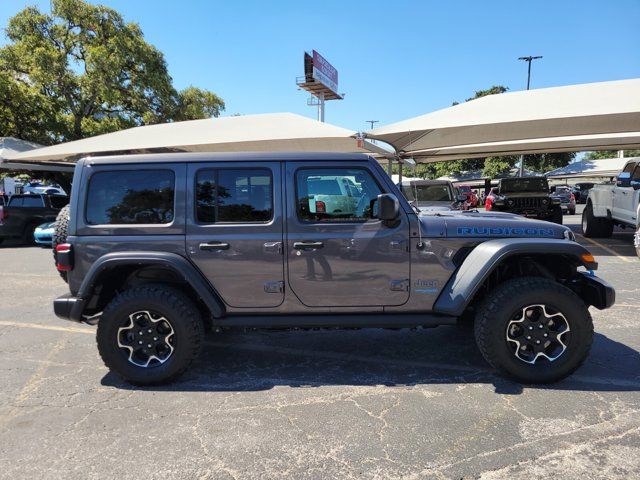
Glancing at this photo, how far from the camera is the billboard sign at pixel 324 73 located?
4538 centimetres

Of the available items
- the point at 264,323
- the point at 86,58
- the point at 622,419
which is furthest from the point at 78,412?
the point at 86,58

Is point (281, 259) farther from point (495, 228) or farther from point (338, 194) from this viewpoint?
point (495, 228)

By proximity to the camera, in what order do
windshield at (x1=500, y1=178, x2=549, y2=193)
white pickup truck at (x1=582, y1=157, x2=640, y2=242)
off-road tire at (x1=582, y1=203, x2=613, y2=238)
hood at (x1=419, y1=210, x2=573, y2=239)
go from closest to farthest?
hood at (x1=419, y1=210, x2=573, y2=239) < white pickup truck at (x1=582, y1=157, x2=640, y2=242) < off-road tire at (x1=582, y1=203, x2=613, y2=238) < windshield at (x1=500, y1=178, x2=549, y2=193)

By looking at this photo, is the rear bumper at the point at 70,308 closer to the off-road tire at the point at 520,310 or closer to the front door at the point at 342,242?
the front door at the point at 342,242

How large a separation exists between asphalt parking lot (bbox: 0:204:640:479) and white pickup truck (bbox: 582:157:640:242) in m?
6.16

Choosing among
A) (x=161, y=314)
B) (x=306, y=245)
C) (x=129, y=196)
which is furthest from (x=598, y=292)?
(x=129, y=196)

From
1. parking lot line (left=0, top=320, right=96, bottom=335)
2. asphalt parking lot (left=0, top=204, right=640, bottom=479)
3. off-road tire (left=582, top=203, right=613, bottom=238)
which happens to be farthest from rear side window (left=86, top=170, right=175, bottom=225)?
off-road tire (left=582, top=203, right=613, bottom=238)

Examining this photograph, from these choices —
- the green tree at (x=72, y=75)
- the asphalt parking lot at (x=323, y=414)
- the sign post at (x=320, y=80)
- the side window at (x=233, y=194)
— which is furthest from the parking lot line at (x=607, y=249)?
the sign post at (x=320, y=80)

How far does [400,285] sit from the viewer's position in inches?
141

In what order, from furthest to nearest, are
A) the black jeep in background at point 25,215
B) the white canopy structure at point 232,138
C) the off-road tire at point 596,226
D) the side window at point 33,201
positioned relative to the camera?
the side window at point 33,201, the white canopy structure at point 232,138, the black jeep in background at point 25,215, the off-road tire at point 596,226

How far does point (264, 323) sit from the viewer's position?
3.62 metres

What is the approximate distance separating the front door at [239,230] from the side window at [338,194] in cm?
21

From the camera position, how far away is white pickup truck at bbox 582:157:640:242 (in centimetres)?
959

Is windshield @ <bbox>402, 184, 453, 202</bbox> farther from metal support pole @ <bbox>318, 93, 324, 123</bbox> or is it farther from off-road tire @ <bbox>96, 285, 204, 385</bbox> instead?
metal support pole @ <bbox>318, 93, 324, 123</bbox>
